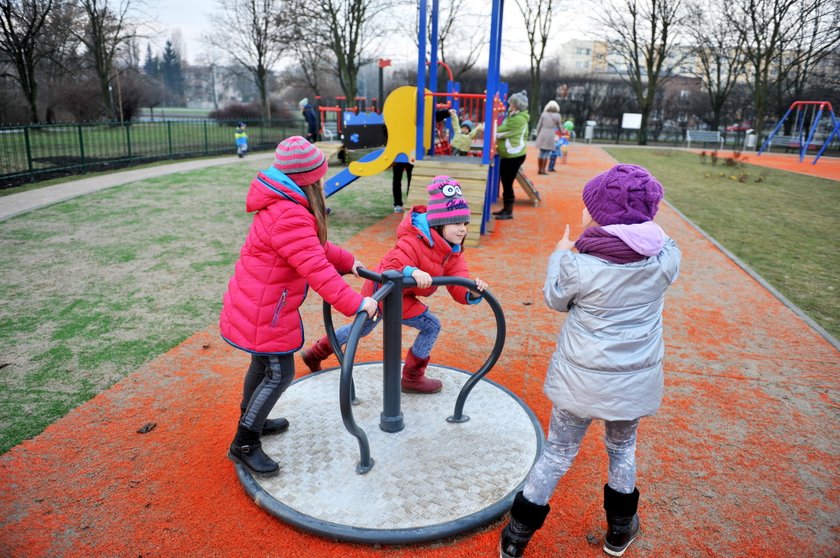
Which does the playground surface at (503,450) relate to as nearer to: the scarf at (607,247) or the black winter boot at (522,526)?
the black winter boot at (522,526)

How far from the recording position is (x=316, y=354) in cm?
366

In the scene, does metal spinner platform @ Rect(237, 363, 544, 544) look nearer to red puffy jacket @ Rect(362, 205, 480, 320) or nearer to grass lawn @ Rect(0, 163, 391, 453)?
red puffy jacket @ Rect(362, 205, 480, 320)

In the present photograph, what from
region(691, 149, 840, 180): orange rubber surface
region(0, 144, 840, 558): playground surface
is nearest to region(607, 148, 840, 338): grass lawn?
region(0, 144, 840, 558): playground surface

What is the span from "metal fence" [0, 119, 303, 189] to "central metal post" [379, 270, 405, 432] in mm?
11336

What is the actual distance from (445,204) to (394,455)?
4.29 ft

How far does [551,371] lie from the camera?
2.22 m

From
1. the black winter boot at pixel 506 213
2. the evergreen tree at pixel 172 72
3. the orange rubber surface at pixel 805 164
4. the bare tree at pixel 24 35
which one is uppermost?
the evergreen tree at pixel 172 72

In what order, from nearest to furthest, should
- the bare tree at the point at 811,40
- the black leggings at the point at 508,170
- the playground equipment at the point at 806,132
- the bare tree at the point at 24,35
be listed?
the black leggings at the point at 508,170
the bare tree at the point at 24,35
the playground equipment at the point at 806,132
the bare tree at the point at 811,40

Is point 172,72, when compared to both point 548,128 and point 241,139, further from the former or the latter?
point 548,128

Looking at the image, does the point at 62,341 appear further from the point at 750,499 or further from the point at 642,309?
the point at 750,499

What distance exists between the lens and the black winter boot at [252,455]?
2.59 m

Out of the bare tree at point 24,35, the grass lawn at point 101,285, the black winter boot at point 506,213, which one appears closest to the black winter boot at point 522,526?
the grass lawn at point 101,285

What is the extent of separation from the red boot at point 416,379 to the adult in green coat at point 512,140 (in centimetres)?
598

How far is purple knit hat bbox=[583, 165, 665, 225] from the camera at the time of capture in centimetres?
201
